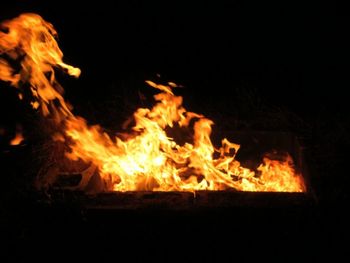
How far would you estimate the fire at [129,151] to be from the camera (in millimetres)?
4227

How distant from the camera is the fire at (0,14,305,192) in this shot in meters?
4.23

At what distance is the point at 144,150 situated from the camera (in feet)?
15.0

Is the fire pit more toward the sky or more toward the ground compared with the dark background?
more toward the ground

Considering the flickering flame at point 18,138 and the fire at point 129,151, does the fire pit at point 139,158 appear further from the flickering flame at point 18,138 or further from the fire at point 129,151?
the flickering flame at point 18,138

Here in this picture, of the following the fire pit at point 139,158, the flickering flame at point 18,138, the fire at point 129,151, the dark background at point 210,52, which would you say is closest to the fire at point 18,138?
the flickering flame at point 18,138

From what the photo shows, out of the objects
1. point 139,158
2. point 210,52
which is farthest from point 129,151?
point 210,52

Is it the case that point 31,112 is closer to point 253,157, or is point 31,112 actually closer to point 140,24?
point 140,24

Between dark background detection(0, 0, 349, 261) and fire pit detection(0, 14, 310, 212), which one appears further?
dark background detection(0, 0, 349, 261)

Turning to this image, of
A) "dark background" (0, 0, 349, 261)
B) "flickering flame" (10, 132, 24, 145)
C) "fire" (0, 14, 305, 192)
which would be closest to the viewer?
"fire" (0, 14, 305, 192)

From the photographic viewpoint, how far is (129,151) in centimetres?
454

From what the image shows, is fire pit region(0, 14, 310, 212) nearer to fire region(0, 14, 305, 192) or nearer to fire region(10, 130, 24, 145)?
fire region(0, 14, 305, 192)

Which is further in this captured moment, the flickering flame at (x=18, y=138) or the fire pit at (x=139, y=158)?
the flickering flame at (x=18, y=138)

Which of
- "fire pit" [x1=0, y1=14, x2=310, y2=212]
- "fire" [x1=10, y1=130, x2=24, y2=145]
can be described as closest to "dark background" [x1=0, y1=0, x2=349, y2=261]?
"fire" [x1=10, y1=130, x2=24, y2=145]

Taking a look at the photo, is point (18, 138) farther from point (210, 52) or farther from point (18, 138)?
point (210, 52)
